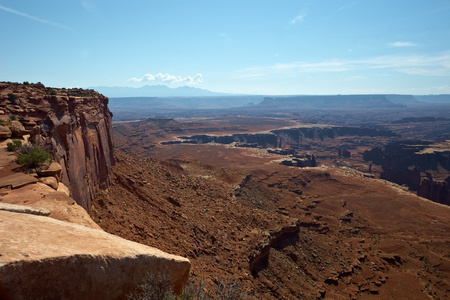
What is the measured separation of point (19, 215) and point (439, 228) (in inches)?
1721

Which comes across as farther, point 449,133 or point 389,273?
point 449,133

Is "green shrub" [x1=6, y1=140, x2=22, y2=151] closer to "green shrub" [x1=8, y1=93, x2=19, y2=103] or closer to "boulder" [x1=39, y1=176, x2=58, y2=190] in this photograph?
"boulder" [x1=39, y1=176, x2=58, y2=190]

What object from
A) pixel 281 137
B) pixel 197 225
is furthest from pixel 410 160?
pixel 197 225

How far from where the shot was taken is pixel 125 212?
1711 centimetres

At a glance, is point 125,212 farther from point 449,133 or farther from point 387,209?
point 449,133

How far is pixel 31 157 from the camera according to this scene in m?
10.4

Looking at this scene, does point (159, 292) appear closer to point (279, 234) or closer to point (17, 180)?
point (17, 180)

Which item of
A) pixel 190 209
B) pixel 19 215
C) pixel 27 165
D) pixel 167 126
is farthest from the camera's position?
pixel 167 126

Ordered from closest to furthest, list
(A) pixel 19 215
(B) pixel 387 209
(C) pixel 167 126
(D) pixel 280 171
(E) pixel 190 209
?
1. (A) pixel 19 215
2. (E) pixel 190 209
3. (B) pixel 387 209
4. (D) pixel 280 171
5. (C) pixel 167 126

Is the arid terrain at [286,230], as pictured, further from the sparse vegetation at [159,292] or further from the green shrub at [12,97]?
the green shrub at [12,97]

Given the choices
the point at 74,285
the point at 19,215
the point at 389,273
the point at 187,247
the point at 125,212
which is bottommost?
the point at 389,273

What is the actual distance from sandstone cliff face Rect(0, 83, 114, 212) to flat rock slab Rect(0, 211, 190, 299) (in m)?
7.39

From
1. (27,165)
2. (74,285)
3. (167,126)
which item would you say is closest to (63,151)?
(27,165)

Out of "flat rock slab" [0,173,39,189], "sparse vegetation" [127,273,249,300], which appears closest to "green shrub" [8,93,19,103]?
"flat rock slab" [0,173,39,189]
